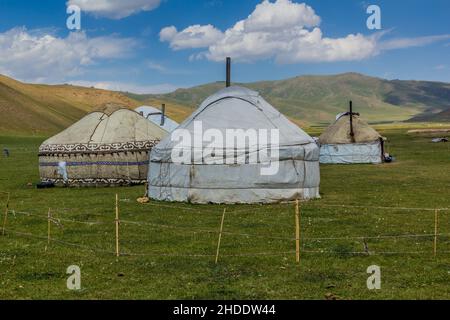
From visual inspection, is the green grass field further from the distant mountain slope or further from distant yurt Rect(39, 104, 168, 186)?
the distant mountain slope

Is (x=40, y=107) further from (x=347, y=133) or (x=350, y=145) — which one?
(x=350, y=145)

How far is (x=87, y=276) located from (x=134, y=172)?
599 inches

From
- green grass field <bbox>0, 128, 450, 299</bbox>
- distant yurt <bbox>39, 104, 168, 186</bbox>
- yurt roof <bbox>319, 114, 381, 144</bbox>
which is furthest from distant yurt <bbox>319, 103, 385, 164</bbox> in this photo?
green grass field <bbox>0, 128, 450, 299</bbox>

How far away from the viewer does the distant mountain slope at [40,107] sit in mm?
108400

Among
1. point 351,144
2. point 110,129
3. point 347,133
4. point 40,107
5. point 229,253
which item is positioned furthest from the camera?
point 40,107

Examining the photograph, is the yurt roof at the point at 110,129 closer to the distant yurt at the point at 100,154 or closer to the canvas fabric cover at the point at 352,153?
the distant yurt at the point at 100,154

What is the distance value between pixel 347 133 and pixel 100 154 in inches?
830

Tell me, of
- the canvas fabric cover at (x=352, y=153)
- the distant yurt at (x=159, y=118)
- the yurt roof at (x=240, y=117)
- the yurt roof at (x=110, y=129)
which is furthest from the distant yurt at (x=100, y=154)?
the canvas fabric cover at (x=352, y=153)

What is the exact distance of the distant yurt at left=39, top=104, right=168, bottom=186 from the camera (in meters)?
24.5

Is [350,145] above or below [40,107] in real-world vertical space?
below

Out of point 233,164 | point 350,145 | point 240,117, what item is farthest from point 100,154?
point 350,145

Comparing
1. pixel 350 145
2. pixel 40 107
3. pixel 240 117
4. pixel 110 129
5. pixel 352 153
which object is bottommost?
pixel 352 153

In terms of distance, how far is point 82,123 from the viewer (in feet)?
86.0

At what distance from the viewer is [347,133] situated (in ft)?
131
